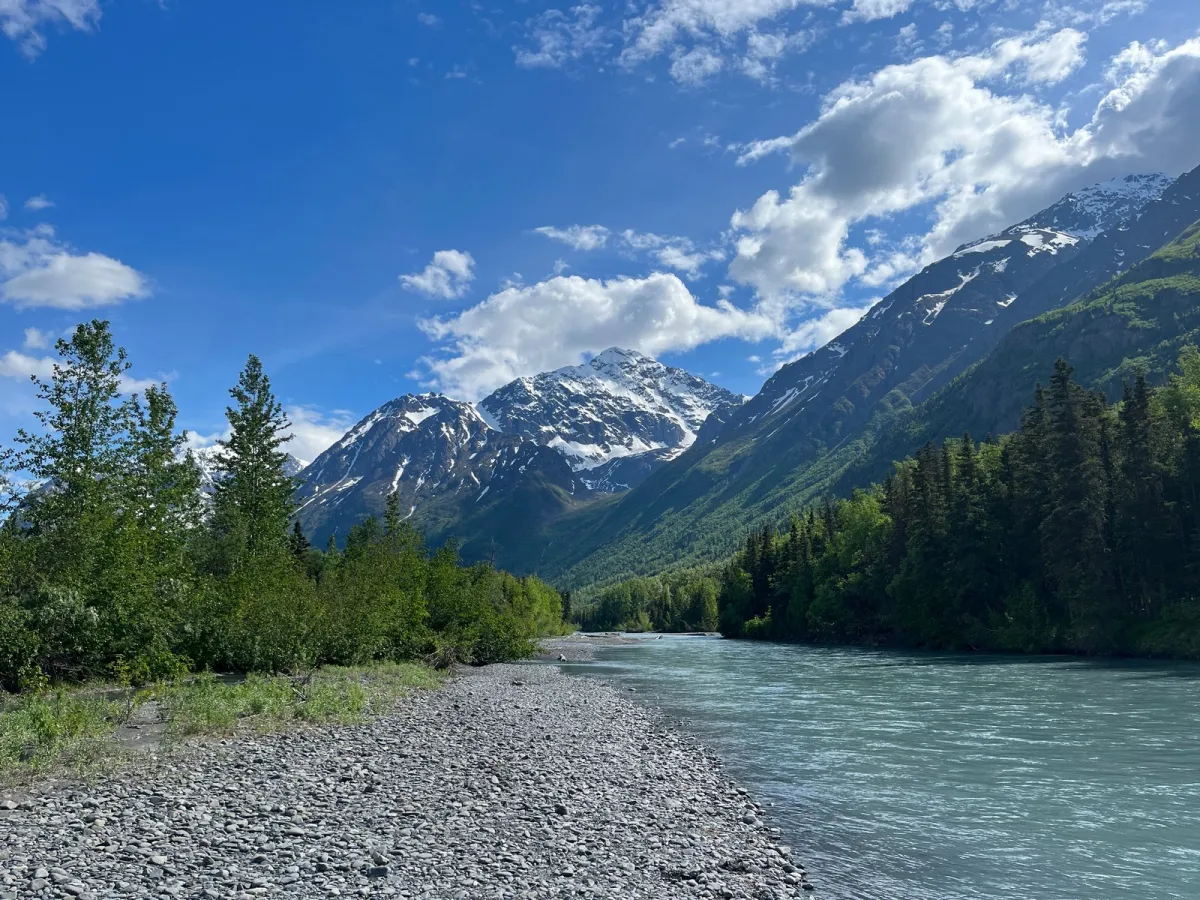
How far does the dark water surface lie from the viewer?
12.5 metres

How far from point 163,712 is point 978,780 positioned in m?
24.0

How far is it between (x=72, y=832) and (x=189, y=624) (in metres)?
29.4

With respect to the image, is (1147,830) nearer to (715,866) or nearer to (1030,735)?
(715,866)

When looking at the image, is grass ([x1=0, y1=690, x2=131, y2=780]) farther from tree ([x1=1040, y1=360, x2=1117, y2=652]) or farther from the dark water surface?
tree ([x1=1040, y1=360, x2=1117, y2=652])

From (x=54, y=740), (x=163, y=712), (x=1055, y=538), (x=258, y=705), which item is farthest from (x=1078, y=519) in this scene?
(x=54, y=740)

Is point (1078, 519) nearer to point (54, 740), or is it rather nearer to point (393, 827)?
point (393, 827)

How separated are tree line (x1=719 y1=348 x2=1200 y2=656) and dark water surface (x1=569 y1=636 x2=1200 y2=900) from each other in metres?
19.8

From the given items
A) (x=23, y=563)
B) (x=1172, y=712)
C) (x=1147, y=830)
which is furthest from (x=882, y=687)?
(x=23, y=563)

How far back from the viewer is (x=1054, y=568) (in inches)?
2467

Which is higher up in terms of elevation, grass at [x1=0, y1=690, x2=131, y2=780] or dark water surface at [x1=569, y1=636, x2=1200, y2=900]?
grass at [x1=0, y1=690, x2=131, y2=780]

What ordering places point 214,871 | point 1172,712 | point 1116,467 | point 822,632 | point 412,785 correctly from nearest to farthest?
1. point 214,871
2. point 412,785
3. point 1172,712
4. point 1116,467
5. point 822,632

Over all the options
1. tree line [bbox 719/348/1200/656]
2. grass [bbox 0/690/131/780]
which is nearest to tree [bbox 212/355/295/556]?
grass [bbox 0/690/131/780]

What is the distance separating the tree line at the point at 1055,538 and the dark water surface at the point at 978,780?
65.0 ft

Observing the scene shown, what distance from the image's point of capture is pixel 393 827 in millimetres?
13297
